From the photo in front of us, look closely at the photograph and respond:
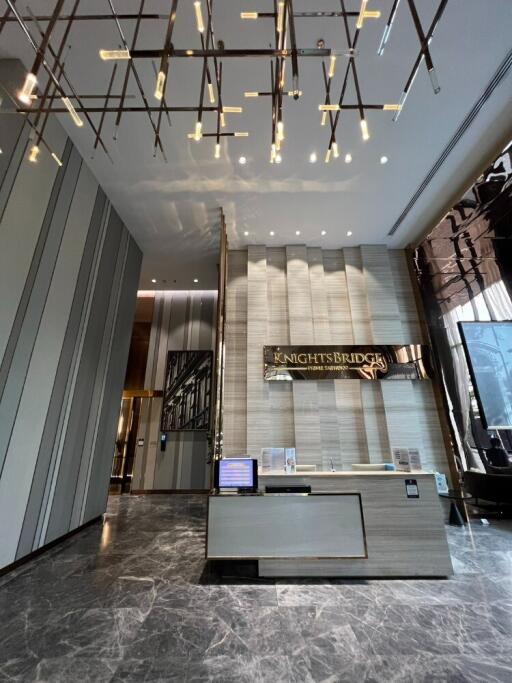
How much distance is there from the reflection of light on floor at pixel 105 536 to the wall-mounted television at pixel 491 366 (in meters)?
6.62

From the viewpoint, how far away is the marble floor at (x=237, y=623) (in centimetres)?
177

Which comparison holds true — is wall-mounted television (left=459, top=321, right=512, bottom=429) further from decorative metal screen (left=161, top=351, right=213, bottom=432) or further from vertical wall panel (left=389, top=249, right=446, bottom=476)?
decorative metal screen (left=161, top=351, right=213, bottom=432)

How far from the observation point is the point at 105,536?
159 inches

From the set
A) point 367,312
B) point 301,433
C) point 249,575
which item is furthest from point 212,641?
point 367,312

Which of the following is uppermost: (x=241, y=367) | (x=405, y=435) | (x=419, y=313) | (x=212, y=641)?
(x=419, y=313)

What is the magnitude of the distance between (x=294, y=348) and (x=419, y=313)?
284cm

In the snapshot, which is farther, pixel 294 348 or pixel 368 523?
pixel 294 348

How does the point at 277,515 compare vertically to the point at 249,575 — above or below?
above

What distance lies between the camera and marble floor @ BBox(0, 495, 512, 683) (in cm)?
177

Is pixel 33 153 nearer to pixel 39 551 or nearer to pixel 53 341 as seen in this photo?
pixel 53 341

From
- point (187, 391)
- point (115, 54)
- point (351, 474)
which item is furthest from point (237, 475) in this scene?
point (187, 391)

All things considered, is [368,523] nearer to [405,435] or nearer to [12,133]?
[405,435]

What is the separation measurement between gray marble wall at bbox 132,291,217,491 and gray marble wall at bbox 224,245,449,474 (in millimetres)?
2607

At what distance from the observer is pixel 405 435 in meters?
5.35
